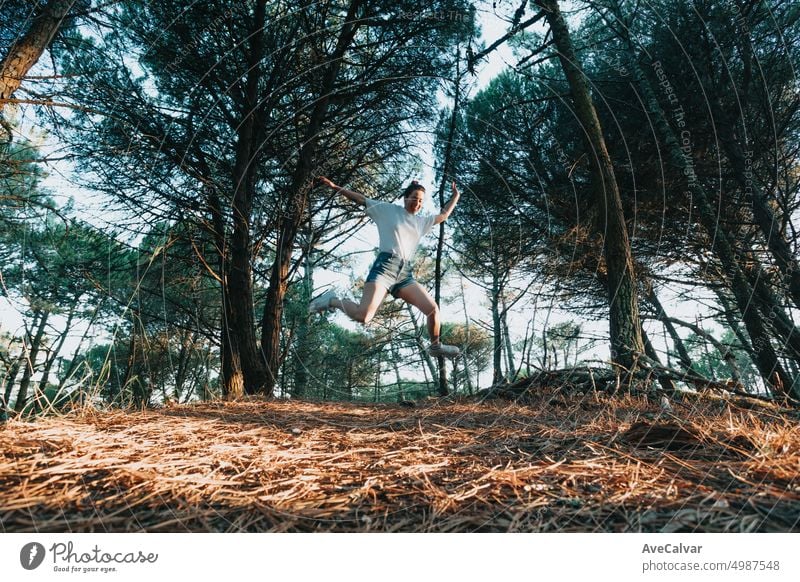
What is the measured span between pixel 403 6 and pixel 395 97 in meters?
0.92

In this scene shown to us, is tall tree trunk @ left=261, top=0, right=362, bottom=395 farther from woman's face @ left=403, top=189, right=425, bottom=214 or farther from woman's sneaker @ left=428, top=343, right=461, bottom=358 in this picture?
woman's sneaker @ left=428, top=343, right=461, bottom=358

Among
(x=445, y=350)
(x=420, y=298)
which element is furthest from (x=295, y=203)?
(x=445, y=350)

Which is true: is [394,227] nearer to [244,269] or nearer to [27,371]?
[244,269]

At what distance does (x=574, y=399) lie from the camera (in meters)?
3.10

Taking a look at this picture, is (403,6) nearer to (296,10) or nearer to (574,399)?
(296,10)

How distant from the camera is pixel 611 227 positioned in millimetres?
3955

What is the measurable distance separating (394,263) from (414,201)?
2.10ft

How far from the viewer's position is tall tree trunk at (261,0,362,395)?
15.0 ft

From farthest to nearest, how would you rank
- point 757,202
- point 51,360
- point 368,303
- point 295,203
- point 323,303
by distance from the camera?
point 295,203
point 757,202
point 323,303
point 368,303
point 51,360

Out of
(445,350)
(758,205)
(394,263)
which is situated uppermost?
(758,205)

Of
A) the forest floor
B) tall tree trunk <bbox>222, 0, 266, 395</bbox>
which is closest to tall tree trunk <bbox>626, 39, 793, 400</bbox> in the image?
the forest floor

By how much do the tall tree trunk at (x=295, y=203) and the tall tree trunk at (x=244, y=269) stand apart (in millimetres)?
276

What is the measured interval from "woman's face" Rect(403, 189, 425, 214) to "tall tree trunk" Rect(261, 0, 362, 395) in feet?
4.94
